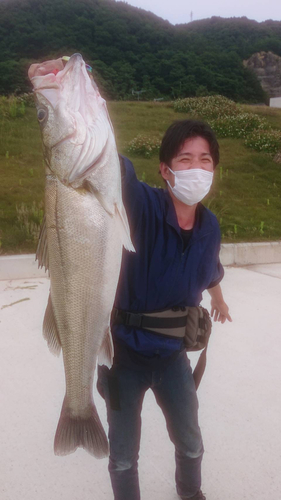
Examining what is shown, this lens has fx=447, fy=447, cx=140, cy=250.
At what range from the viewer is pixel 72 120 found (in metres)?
1.45

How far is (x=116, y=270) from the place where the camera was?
5.16 feet

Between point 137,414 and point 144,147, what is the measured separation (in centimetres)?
973

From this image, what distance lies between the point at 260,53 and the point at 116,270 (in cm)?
7029

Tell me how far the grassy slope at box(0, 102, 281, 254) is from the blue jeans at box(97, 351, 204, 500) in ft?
14.6

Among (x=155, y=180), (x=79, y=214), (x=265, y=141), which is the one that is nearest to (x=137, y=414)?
(x=79, y=214)

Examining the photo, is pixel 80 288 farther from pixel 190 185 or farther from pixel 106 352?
pixel 190 185

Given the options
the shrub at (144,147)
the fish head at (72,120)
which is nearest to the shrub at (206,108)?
the shrub at (144,147)

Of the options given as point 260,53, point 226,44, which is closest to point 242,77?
point 226,44

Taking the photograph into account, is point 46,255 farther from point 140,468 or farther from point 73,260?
point 140,468

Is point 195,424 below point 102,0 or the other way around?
below

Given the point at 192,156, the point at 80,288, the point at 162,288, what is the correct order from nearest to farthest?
the point at 80,288 < the point at 162,288 < the point at 192,156

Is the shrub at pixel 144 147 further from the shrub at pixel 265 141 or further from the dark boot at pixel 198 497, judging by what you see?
the dark boot at pixel 198 497

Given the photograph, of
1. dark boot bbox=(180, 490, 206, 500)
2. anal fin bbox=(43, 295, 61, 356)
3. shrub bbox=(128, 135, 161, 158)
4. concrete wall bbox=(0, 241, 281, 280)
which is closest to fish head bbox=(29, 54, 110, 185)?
anal fin bbox=(43, 295, 61, 356)

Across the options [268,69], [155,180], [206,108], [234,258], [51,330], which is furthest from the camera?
[268,69]
